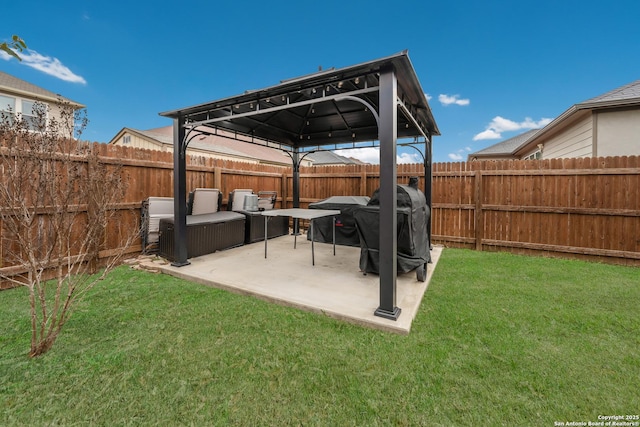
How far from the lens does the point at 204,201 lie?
5.57 meters

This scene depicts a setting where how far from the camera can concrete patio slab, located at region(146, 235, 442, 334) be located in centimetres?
276

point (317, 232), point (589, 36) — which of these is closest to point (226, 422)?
point (317, 232)

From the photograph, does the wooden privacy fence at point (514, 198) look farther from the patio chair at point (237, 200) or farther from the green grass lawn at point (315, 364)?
→ the green grass lawn at point (315, 364)

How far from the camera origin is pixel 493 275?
4.06 metres

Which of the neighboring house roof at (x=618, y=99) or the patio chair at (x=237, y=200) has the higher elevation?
the neighboring house roof at (x=618, y=99)

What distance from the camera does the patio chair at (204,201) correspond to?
5.34m

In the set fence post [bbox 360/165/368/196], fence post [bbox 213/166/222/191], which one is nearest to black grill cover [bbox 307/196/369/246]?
fence post [bbox 360/165/368/196]

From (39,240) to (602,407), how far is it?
5.78m

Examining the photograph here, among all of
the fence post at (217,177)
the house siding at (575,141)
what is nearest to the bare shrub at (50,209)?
the fence post at (217,177)

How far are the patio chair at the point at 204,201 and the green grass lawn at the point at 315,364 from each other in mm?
2454

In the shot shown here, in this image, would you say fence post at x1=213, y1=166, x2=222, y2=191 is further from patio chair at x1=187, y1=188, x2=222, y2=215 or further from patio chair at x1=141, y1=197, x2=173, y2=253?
patio chair at x1=141, y1=197, x2=173, y2=253

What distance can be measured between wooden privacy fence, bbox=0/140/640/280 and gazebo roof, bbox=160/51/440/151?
1.26 metres

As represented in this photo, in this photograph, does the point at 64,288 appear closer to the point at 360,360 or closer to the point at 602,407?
the point at 360,360

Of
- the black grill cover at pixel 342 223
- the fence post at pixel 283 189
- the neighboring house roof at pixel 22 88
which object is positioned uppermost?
the neighboring house roof at pixel 22 88
